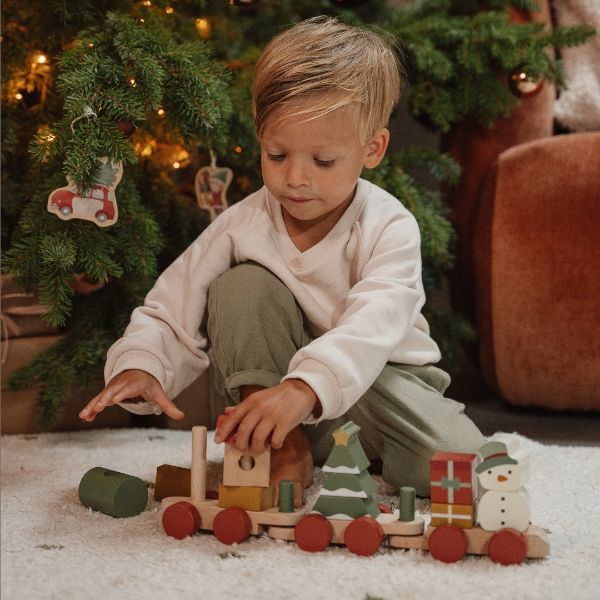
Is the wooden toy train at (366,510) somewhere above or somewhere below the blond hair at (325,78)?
below

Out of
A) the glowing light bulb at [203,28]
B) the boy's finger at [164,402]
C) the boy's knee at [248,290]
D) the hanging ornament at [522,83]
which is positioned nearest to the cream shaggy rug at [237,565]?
the boy's finger at [164,402]

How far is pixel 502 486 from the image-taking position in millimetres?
805

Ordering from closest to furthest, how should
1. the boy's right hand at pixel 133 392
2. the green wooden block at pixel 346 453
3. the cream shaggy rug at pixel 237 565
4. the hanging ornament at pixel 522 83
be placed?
the cream shaggy rug at pixel 237 565
the green wooden block at pixel 346 453
the boy's right hand at pixel 133 392
the hanging ornament at pixel 522 83

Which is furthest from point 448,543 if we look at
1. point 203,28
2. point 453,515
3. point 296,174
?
point 203,28

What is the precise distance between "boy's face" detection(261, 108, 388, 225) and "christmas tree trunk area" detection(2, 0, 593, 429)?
0.76 ft

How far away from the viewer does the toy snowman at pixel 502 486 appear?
801mm

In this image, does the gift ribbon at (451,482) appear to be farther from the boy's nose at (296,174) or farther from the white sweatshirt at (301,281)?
the boy's nose at (296,174)

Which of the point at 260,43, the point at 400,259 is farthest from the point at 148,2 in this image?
the point at 400,259

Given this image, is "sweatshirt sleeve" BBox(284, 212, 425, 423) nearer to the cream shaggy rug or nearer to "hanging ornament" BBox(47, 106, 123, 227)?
the cream shaggy rug

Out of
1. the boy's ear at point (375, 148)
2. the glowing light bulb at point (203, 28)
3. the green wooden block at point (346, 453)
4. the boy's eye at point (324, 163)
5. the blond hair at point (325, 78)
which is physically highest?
the glowing light bulb at point (203, 28)

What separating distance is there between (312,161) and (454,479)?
40 cm

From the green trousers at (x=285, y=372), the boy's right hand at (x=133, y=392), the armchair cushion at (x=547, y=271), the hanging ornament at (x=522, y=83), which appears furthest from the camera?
the hanging ornament at (x=522, y=83)

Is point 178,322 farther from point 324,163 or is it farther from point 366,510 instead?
point 366,510

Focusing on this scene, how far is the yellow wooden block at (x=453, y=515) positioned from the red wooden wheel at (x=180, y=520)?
0.23 metres
